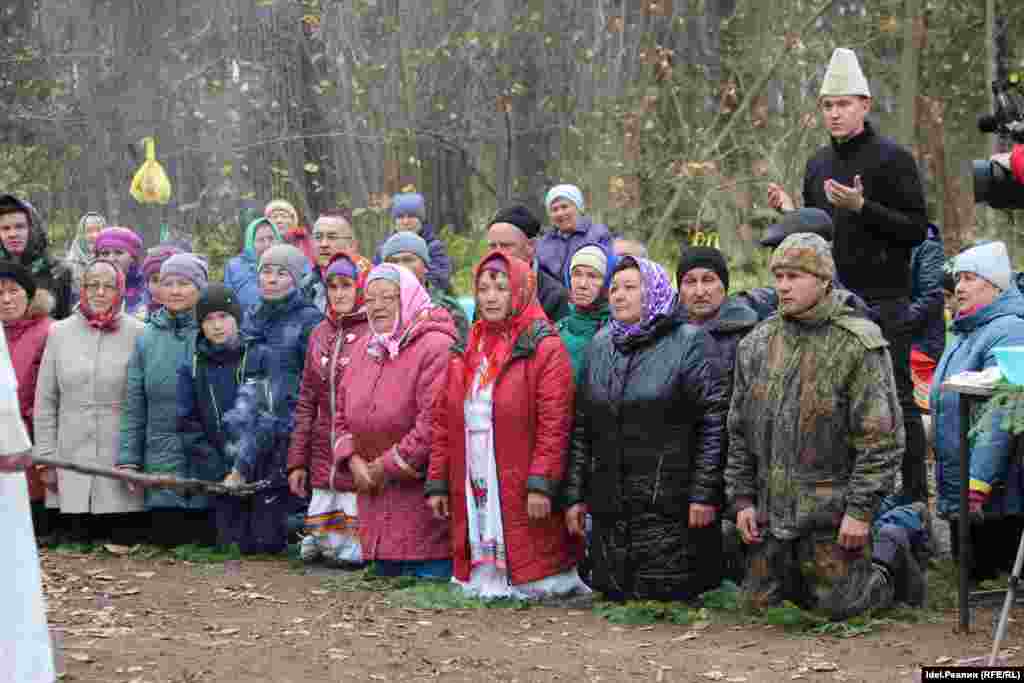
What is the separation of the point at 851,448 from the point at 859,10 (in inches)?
548

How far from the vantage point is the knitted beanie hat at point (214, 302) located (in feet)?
28.8

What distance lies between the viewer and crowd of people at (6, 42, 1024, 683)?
6.89 m

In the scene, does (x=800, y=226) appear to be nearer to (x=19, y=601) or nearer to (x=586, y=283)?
(x=586, y=283)

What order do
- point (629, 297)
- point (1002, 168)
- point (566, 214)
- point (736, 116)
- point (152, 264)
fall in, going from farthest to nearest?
point (736, 116) < point (152, 264) < point (566, 214) < point (629, 297) < point (1002, 168)

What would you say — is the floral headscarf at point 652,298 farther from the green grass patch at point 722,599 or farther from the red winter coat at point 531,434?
the green grass patch at point 722,599

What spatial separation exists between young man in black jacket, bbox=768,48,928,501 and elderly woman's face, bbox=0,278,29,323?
460 cm

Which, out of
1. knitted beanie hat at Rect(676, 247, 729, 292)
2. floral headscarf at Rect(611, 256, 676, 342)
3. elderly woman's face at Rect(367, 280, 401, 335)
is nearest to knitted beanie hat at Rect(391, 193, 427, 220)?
elderly woman's face at Rect(367, 280, 401, 335)

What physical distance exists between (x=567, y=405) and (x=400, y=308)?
1246 mm

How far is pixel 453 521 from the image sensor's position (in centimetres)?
780

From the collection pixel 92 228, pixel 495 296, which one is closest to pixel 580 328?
pixel 495 296

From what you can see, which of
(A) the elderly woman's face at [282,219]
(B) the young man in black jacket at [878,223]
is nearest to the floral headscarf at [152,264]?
(A) the elderly woman's face at [282,219]

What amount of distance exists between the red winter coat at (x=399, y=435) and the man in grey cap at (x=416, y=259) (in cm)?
66

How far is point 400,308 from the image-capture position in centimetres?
828

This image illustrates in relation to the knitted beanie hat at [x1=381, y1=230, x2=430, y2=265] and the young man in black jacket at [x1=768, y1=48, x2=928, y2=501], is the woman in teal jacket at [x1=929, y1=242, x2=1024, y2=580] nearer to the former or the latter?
the young man in black jacket at [x1=768, y1=48, x2=928, y2=501]
